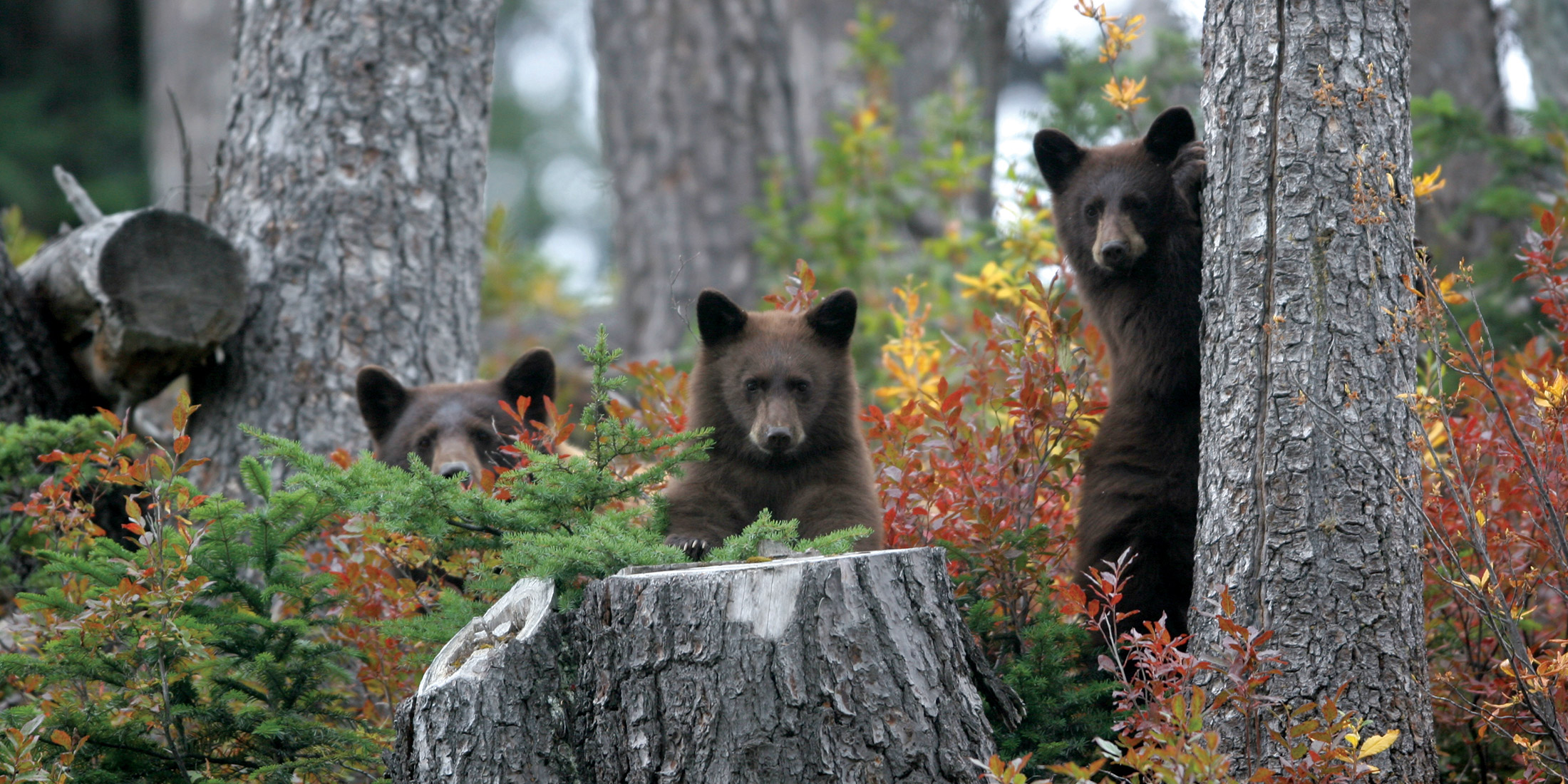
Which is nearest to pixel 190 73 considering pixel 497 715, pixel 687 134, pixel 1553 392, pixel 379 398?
pixel 687 134

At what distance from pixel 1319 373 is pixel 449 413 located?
3608 mm

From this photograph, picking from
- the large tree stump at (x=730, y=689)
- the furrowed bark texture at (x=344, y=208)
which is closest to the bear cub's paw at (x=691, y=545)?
the large tree stump at (x=730, y=689)

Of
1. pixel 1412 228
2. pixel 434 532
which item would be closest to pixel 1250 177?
pixel 1412 228

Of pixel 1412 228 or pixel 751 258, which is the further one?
pixel 751 258

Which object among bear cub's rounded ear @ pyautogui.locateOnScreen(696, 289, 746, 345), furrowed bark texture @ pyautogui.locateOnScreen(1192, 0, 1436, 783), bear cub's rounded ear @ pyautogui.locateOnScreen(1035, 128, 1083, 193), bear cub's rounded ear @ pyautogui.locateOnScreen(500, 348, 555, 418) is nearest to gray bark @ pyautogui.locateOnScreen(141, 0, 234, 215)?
bear cub's rounded ear @ pyautogui.locateOnScreen(500, 348, 555, 418)

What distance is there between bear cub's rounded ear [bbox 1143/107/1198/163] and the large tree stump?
2151 mm

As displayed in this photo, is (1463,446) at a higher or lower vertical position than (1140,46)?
lower

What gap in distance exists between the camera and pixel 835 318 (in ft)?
15.7

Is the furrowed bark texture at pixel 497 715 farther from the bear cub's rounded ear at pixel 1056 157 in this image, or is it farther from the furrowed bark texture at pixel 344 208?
the furrowed bark texture at pixel 344 208

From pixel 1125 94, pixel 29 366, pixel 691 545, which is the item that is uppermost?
pixel 1125 94

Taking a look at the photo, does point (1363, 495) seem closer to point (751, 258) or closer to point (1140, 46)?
point (751, 258)

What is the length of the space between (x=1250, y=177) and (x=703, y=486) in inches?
81.7

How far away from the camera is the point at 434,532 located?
11.5ft

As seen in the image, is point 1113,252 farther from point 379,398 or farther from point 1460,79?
point 1460,79
